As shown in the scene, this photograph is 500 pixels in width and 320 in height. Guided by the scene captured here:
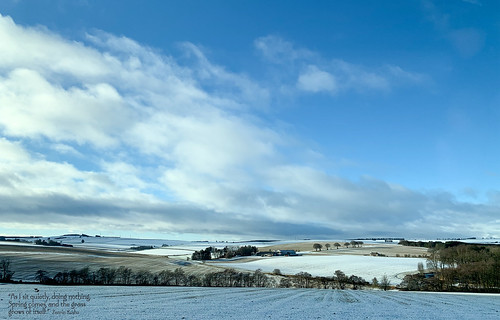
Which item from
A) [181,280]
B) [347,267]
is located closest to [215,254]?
[347,267]

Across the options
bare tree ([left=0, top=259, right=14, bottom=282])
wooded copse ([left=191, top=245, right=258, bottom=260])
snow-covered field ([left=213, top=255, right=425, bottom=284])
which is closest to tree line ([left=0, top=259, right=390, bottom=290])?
bare tree ([left=0, top=259, right=14, bottom=282])

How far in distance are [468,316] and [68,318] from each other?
33.6m

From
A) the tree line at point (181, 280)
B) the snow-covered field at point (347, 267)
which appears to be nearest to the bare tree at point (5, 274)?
the tree line at point (181, 280)

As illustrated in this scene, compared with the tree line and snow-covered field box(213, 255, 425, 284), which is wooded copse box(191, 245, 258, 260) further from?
the tree line

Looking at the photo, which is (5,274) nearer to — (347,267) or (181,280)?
(181,280)

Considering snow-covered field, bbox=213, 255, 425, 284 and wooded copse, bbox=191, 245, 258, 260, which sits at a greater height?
wooded copse, bbox=191, 245, 258, 260

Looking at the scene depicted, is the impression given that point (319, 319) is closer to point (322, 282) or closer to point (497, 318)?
point (497, 318)

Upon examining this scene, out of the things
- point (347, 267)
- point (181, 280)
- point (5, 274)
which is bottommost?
point (347, 267)

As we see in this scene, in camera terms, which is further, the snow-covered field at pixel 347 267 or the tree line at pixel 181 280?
the snow-covered field at pixel 347 267

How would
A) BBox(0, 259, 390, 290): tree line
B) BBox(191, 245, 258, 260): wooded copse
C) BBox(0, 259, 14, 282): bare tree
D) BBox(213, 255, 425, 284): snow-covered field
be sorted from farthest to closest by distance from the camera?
BBox(191, 245, 258, 260): wooded copse, BBox(213, 255, 425, 284): snow-covered field, BBox(0, 259, 390, 290): tree line, BBox(0, 259, 14, 282): bare tree

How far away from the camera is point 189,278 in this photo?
78.9m

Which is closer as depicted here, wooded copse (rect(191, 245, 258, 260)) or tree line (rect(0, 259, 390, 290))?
tree line (rect(0, 259, 390, 290))

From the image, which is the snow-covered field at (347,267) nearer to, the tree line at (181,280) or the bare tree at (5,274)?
the tree line at (181,280)

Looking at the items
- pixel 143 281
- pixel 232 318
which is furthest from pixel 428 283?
pixel 232 318
